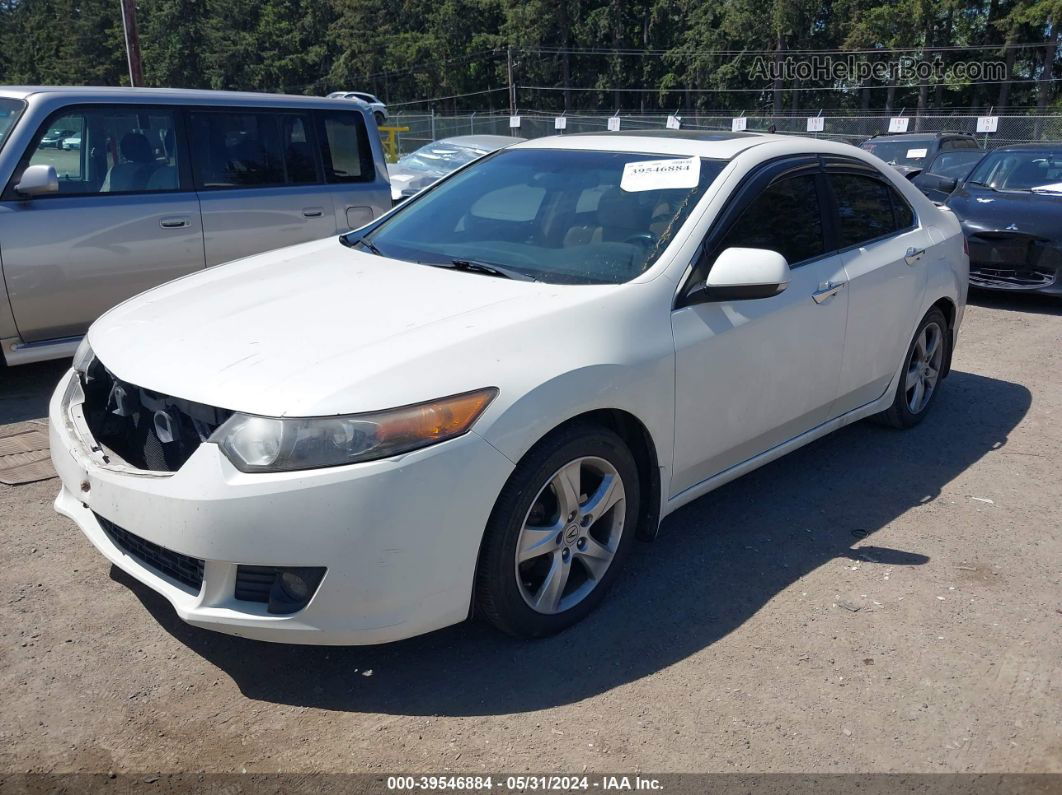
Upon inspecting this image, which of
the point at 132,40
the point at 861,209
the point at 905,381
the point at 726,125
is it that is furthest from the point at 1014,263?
the point at 726,125

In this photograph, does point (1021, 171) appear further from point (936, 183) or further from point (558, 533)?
point (558, 533)

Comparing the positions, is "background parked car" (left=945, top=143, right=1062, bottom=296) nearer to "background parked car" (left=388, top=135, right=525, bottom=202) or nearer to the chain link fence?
"background parked car" (left=388, top=135, right=525, bottom=202)

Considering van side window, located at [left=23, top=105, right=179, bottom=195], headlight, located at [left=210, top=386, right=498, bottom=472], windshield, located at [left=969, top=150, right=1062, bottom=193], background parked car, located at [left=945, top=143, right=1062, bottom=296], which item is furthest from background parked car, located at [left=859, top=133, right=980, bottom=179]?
headlight, located at [left=210, top=386, right=498, bottom=472]

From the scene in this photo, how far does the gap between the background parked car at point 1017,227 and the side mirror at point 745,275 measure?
21.8 feet

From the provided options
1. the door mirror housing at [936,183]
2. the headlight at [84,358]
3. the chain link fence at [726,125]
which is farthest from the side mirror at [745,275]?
the chain link fence at [726,125]

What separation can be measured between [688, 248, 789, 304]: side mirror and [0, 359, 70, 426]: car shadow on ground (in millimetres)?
4116

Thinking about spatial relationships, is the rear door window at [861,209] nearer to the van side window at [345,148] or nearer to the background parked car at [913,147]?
the van side window at [345,148]

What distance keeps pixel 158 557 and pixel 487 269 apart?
1590 millimetres

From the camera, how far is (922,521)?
422 cm

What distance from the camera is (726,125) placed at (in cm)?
4053

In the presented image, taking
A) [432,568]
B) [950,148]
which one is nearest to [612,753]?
[432,568]

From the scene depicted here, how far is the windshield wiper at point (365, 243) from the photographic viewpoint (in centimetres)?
406

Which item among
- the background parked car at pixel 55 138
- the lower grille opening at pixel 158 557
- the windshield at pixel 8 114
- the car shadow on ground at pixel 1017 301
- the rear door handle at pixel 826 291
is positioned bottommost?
the car shadow on ground at pixel 1017 301

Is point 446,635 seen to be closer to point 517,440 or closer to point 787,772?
point 517,440
